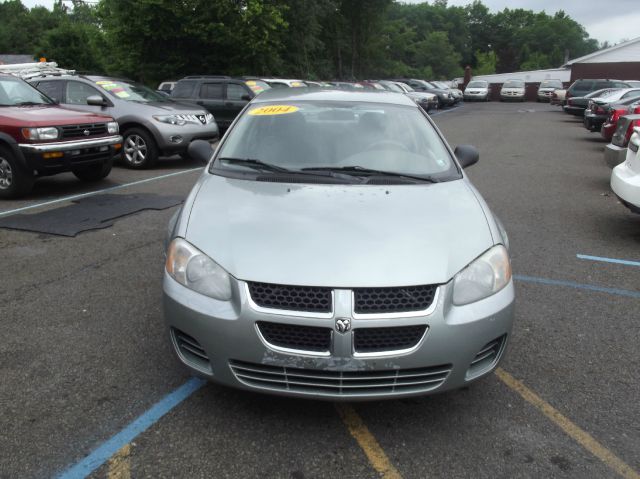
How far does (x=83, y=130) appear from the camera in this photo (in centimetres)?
798

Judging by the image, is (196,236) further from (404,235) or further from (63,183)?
(63,183)

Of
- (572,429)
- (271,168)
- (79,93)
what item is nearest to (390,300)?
(572,429)

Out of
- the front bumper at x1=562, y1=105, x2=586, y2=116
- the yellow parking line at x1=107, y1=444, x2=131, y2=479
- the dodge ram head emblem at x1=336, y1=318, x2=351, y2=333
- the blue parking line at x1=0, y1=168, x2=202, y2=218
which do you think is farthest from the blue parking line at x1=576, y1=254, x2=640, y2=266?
the front bumper at x1=562, y1=105, x2=586, y2=116

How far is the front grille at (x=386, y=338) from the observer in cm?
248

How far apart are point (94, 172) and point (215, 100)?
605 cm

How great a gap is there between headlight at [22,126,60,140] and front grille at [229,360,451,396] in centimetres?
616

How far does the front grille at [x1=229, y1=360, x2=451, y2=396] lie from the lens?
2520mm

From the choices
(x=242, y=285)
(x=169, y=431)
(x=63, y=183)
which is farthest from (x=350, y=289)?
(x=63, y=183)

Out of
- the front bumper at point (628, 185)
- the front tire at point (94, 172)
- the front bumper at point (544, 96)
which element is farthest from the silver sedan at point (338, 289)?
the front bumper at point (544, 96)

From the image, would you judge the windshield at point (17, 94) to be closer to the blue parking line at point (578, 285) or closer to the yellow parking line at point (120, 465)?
the yellow parking line at point (120, 465)

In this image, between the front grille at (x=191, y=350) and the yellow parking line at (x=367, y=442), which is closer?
the yellow parking line at (x=367, y=442)

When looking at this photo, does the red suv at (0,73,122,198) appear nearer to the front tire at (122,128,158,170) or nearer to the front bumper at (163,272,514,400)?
the front tire at (122,128,158,170)

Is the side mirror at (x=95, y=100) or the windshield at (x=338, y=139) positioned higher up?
the windshield at (x=338, y=139)

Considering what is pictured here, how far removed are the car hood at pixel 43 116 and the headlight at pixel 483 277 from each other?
6659 millimetres
